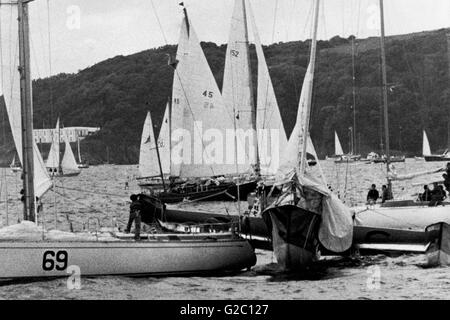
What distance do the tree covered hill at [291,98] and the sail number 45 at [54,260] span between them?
132382mm

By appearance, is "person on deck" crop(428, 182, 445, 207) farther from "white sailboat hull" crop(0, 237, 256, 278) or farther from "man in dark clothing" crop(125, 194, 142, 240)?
"man in dark clothing" crop(125, 194, 142, 240)

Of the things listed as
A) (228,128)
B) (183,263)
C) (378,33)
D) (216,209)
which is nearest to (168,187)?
(216,209)

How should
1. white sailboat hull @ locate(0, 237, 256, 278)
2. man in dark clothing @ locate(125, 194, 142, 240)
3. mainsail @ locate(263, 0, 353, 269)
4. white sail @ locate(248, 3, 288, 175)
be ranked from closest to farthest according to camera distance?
white sailboat hull @ locate(0, 237, 256, 278)
man in dark clothing @ locate(125, 194, 142, 240)
mainsail @ locate(263, 0, 353, 269)
white sail @ locate(248, 3, 288, 175)

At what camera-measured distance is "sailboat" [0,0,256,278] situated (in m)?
16.5

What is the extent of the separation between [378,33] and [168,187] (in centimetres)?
2161

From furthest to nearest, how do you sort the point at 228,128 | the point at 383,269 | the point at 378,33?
the point at 228,128, the point at 378,33, the point at 383,269

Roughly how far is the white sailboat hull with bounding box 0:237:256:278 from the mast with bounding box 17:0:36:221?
1159 millimetres

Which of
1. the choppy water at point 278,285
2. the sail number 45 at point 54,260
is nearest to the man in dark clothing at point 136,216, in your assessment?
the choppy water at point 278,285

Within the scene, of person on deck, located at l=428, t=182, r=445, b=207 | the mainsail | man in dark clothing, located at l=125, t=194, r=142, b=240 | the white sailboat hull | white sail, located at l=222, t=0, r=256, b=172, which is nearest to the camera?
the white sailboat hull

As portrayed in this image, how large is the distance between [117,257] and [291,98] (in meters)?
168

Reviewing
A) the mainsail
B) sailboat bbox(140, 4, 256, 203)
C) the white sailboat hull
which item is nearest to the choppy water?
the white sailboat hull

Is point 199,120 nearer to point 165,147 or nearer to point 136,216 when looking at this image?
point 165,147

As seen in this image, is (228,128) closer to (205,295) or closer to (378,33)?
(378,33)

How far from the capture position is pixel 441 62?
→ 525ft
